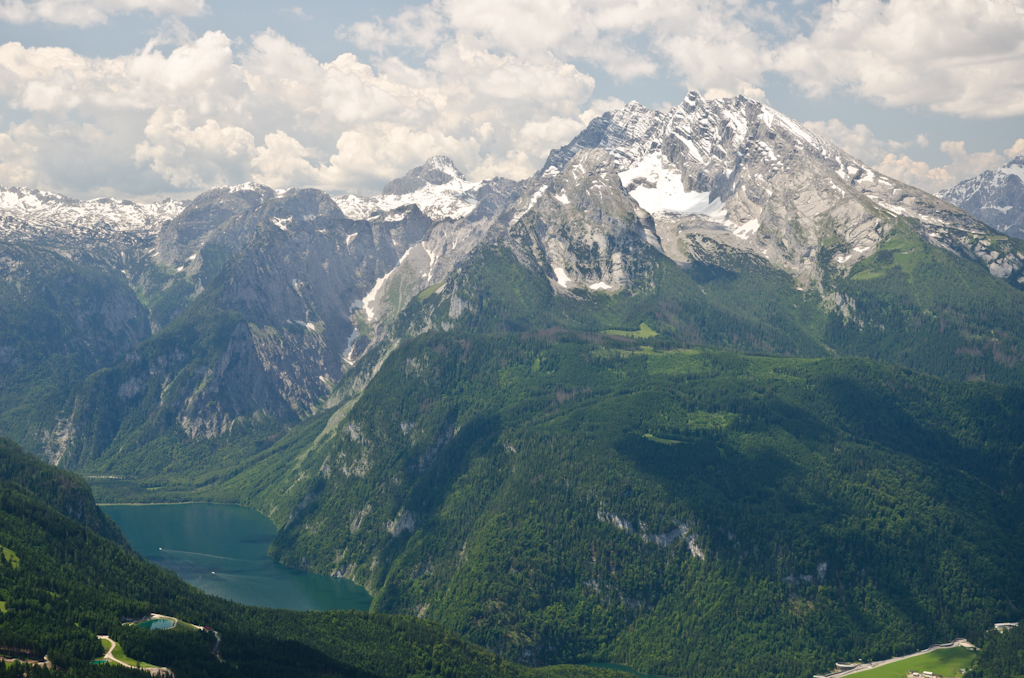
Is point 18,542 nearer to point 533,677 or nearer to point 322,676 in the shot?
point 322,676

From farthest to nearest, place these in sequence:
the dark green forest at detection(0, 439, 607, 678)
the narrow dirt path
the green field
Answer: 1. the dark green forest at detection(0, 439, 607, 678)
2. the green field
3. the narrow dirt path

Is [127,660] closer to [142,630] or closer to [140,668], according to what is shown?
[140,668]

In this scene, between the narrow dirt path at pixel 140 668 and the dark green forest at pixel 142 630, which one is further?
the dark green forest at pixel 142 630

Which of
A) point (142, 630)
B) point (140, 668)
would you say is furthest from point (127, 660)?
point (142, 630)

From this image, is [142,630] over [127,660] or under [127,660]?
over

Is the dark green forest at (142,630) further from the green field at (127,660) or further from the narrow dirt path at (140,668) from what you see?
the narrow dirt path at (140,668)

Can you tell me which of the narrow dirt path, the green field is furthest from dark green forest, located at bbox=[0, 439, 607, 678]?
the narrow dirt path

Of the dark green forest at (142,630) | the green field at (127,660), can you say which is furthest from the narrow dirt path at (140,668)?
the dark green forest at (142,630)

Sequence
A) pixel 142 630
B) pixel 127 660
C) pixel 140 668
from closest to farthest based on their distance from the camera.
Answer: pixel 140 668, pixel 127 660, pixel 142 630

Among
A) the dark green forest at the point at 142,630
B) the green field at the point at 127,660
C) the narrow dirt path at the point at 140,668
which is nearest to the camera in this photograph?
the narrow dirt path at the point at 140,668

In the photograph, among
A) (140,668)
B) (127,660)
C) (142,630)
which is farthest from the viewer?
(142,630)

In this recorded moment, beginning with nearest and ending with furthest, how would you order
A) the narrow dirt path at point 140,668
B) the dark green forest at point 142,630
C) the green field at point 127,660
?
the narrow dirt path at point 140,668, the green field at point 127,660, the dark green forest at point 142,630

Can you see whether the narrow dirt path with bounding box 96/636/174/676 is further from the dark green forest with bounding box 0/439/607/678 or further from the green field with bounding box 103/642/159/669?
the dark green forest with bounding box 0/439/607/678

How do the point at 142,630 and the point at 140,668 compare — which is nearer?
the point at 140,668
